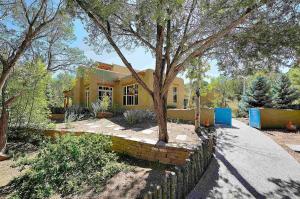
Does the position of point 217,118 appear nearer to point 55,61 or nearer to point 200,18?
point 200,18

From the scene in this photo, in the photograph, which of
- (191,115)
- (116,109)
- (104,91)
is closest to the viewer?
(191,115)

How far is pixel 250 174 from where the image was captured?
567 centimetres

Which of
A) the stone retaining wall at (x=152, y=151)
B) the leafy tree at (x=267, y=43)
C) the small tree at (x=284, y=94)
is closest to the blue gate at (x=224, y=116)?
the leafy tree at (x=267, y=43)

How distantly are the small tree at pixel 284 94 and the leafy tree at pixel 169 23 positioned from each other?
1432cm

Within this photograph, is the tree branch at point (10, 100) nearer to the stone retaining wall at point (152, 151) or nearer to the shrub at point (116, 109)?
the stone retaining wall at point (152, 151)

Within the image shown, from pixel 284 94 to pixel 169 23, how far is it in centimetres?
1756

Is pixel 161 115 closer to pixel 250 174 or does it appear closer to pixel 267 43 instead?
pixel 250 174

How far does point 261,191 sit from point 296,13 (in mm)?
5824

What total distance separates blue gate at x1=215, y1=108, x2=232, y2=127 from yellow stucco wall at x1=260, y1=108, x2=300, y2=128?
2094 mm

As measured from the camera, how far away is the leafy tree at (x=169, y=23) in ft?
22.2

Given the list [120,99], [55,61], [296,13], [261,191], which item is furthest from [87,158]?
[120,99]

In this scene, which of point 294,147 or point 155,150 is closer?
point 155,150

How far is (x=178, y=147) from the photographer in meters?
6.96

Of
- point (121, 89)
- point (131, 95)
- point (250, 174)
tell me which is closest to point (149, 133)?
point (250, 174)
